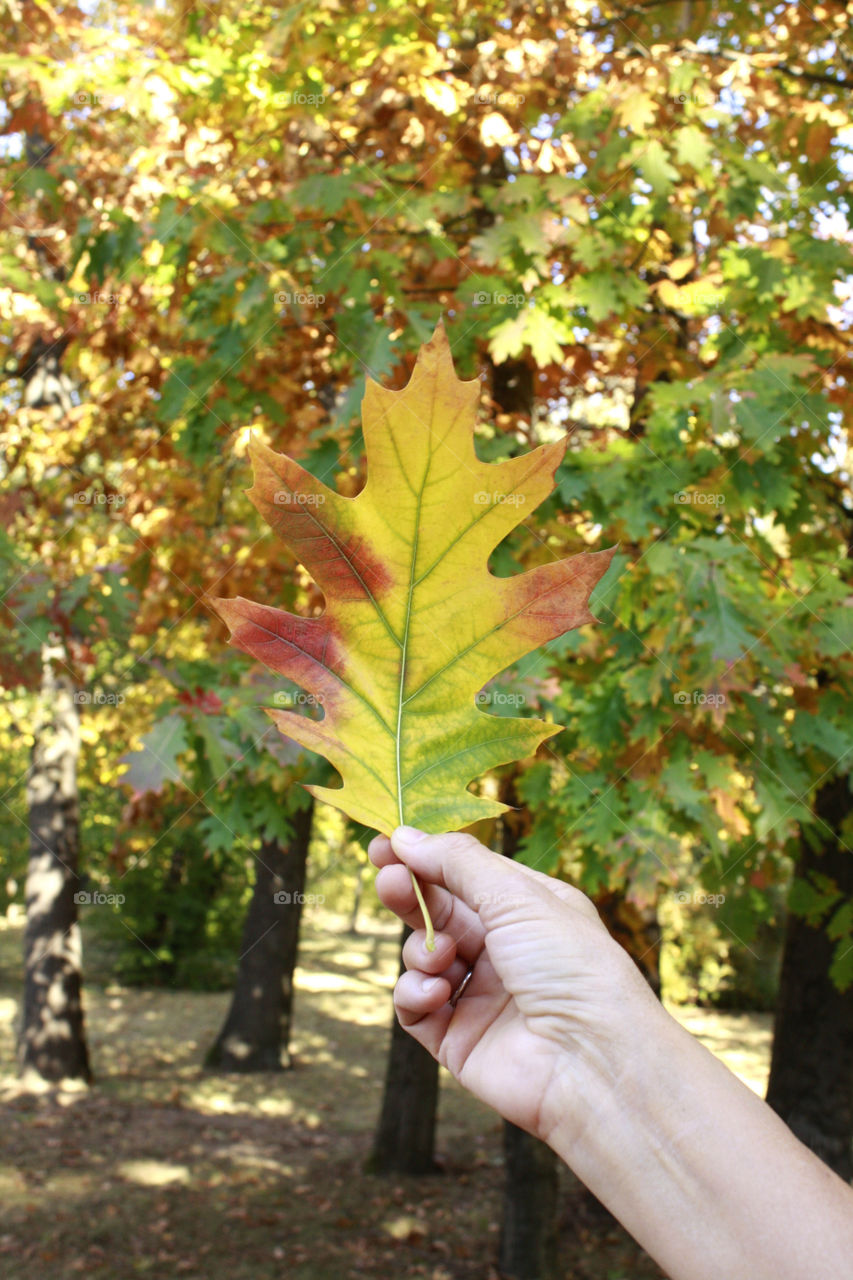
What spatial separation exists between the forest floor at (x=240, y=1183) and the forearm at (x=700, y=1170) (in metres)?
5.89

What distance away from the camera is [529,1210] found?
240 inches

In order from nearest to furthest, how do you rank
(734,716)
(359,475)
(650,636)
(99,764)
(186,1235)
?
(734,716)
(650,636)
(359,475)
(186,1235)
(99,764)

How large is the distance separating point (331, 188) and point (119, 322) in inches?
80.6

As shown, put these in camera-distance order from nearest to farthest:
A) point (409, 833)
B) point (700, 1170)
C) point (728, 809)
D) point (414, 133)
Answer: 1. point (700, 1170)
2. point (409, 833)
3. point (728, 809)
4. point (414, 133)

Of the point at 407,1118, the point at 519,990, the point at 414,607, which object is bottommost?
the point at 407,1118

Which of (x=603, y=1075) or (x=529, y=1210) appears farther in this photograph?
(x=529, y=1210)

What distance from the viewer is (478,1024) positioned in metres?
1.61

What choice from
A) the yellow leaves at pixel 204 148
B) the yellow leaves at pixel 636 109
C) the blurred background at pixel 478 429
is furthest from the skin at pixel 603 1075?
the yellow leaves at pixel 204 148

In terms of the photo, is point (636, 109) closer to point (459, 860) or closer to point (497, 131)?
point (497, 131)

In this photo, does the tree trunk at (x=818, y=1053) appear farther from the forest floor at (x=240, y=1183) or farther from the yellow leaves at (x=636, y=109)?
the yellow leaves at (x=636, y=109)

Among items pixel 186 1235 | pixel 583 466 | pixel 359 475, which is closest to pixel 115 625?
pixel 359 475

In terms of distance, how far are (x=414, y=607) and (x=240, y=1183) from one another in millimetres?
7588

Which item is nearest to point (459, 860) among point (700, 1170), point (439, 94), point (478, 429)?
point (700, 1170)

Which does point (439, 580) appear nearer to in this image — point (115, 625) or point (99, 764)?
point (115, 625)
